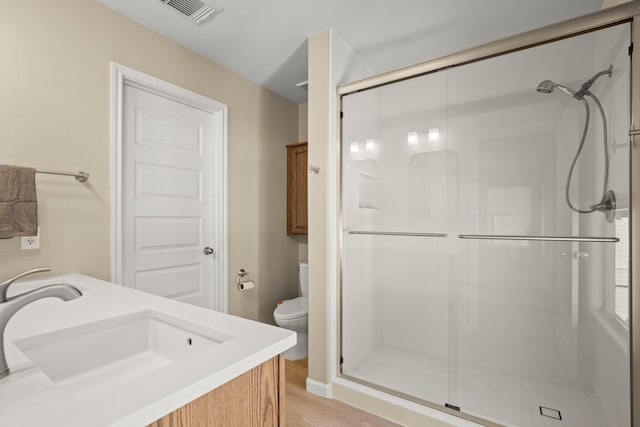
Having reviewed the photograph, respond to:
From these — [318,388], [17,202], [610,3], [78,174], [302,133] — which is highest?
[610,3]

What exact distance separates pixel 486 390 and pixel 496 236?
834 mm

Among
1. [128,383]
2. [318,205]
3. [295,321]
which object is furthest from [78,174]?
[295,321]

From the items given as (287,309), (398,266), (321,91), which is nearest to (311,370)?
(287,309)

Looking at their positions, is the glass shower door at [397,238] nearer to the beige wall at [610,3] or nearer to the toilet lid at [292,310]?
the toilet lid at [292,310]

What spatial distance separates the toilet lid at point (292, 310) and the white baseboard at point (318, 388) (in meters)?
0.52

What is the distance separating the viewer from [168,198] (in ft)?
7.75

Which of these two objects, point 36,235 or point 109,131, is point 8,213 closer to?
point 36,235

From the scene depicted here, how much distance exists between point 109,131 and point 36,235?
0.71 metres

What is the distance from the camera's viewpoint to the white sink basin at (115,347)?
0.86 metres

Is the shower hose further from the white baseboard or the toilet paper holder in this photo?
the toilet paper holder

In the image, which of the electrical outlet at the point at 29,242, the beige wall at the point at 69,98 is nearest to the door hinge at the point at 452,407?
the beige wall at the point at 69,98

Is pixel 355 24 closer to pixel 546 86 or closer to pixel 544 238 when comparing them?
pixel 546 86

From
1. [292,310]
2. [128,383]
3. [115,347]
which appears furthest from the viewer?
[292,310]

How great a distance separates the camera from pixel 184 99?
240cm
